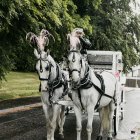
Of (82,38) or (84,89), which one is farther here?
(84,89)

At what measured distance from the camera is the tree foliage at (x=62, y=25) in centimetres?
1770

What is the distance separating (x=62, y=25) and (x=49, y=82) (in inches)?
474

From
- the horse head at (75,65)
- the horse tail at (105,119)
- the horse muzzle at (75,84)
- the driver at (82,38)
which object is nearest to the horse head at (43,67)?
the horse muzzle at (75,84)

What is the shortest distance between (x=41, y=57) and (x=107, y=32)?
20474 mm

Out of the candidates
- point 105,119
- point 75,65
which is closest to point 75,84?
point 75,65

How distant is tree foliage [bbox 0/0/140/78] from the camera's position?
58.1ft

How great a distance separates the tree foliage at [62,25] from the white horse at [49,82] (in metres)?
5.72

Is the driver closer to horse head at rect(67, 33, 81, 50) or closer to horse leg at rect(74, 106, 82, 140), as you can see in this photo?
horse head at rect(67, 33, 81, 50)

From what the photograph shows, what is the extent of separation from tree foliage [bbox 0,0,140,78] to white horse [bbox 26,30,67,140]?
5.72 meters

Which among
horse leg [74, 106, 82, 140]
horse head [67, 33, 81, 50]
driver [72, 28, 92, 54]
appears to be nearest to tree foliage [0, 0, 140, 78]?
driver [72, 28, 92, 54]

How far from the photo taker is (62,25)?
867 inches

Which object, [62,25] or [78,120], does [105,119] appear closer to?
[78,120]

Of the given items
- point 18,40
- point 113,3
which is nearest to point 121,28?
point 113,3

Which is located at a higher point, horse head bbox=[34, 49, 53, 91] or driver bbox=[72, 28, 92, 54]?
driver bbox=[72, 28, 92, 54]
